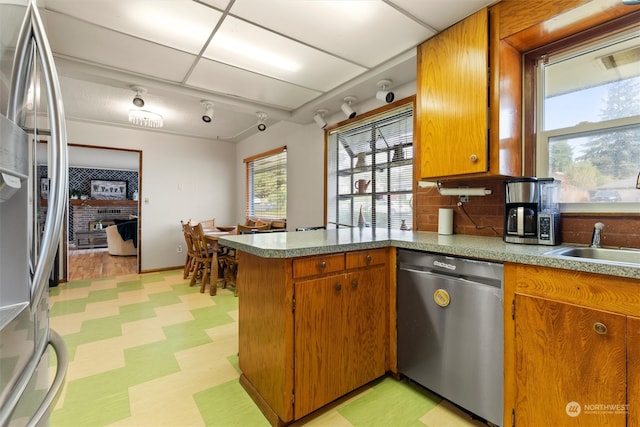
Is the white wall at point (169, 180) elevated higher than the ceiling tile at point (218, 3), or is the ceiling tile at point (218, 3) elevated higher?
the ceiling tile at point (218, 3)

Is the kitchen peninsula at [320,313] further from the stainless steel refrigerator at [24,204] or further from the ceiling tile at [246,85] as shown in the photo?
the ceiling tile at [246,85]

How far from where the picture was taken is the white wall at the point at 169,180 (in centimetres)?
462

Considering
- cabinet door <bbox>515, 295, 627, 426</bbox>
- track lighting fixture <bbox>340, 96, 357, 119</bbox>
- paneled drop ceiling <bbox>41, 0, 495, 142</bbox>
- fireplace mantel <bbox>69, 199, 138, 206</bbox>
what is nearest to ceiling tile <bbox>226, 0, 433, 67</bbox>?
paneled drop ceiling <bbox>41, 0, 495, 142</bbox>

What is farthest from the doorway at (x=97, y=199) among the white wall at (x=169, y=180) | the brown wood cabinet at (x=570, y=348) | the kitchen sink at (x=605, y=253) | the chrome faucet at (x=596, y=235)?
the chrome faucet at (x=596, y=235)

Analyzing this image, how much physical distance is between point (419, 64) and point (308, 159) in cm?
201

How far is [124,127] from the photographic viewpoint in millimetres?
4629

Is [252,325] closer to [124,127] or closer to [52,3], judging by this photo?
[52,3]

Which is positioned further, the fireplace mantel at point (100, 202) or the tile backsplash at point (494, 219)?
the fireplace mantel at point (100, 202)

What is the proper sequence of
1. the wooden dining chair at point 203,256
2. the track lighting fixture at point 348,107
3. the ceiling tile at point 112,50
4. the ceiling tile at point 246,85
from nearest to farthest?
the ceiling tile at point 112,50, the ceiling tile at point 246,85, the track lighting fixture at point 348,107, the wooden dining chair at point 203,256

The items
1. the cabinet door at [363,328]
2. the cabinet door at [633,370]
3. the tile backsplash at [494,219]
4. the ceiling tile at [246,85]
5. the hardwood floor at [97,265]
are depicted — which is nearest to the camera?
the cabinet door at [633,370]

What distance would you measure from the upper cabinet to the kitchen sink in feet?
1.76

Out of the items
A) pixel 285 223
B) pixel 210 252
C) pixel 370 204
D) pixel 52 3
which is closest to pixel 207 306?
pixel 210 252

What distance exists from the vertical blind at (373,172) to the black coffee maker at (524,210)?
1.05 metres

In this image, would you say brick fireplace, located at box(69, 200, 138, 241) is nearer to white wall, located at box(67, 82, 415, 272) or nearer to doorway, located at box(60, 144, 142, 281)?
doorway, located at box(60, 144, 142, 281)
